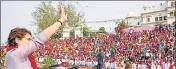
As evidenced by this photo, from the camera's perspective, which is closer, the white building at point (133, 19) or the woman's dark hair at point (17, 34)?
the woman's dark hair at point (17, 34)

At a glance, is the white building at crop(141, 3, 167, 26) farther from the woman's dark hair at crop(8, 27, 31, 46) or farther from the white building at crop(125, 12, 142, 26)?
the woman's dark hair at crop(8, 27, 31, 46)

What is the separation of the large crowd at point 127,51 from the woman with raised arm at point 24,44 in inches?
488

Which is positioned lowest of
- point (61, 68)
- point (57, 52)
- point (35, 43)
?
point (57, 52)

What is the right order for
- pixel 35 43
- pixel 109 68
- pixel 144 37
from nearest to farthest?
pixel 35 43
pixel 109 68
pixel 144 37

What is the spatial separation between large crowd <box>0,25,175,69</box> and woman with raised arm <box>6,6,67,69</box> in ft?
40.6

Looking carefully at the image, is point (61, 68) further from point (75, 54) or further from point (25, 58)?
point (75, 54)

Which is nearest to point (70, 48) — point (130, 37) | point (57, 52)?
point (57, 52)

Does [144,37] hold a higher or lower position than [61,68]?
lower

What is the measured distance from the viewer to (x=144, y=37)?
84.4 ft

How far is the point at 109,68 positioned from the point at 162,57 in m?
2.85

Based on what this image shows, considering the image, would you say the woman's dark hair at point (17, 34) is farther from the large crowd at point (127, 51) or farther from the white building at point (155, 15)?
the white building at point (155, 15)

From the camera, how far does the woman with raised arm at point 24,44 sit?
7.88 ft

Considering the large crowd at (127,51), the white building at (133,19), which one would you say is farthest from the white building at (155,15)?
the large crowd at (127,51)

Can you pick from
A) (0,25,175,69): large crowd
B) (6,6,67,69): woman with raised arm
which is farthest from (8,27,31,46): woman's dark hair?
(0,25,175,69): large crowd
